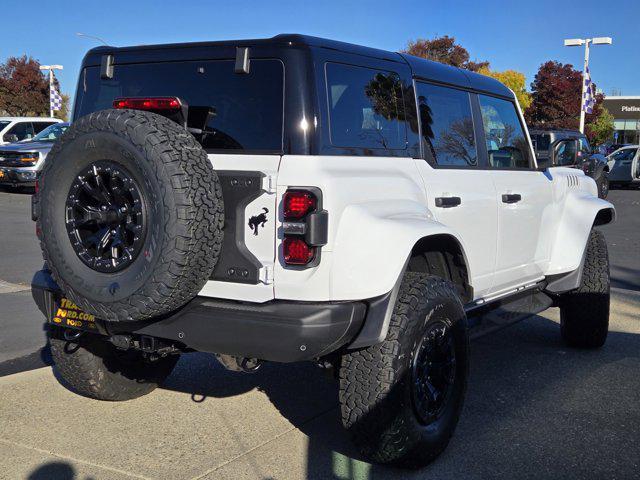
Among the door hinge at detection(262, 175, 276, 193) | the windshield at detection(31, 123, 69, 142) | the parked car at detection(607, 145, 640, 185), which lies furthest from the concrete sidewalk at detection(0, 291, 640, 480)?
the parked car at detection(607, 145, 640, 185)

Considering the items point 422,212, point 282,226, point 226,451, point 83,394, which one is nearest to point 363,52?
point 422,212

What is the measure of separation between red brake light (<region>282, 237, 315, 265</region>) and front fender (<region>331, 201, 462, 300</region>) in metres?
0.11

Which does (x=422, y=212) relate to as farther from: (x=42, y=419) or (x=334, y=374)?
(x=42, y=419)

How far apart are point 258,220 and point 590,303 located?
3383mm

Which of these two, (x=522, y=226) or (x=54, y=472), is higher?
(x=522, y=226)

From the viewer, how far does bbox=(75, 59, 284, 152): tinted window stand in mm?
3521

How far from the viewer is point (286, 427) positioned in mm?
4246

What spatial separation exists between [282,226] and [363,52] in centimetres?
111

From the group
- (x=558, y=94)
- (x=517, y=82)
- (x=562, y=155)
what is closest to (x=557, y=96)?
(x=558, y=94)

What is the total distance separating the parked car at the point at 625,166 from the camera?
80.9 feet

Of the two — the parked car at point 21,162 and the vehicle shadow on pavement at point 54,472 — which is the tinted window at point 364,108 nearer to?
the vehicle shadow on pavement at point 54,472

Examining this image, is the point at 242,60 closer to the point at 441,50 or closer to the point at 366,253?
the point at 366,253

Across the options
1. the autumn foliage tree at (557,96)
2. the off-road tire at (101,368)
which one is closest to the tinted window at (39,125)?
the off-road tire at (101,368)

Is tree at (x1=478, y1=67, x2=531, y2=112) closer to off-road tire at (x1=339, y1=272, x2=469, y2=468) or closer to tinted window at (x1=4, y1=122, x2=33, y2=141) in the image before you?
tinted window at (x1=4, y1=122, x2=33, y2=141)
